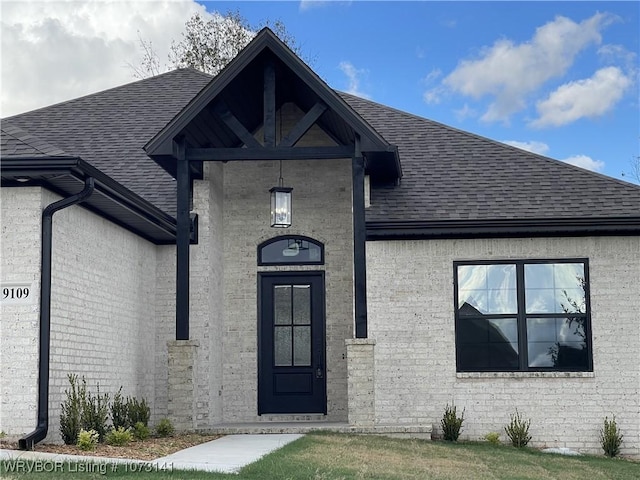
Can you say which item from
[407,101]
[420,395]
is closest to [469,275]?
[420,395]

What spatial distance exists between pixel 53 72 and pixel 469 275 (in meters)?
15.5

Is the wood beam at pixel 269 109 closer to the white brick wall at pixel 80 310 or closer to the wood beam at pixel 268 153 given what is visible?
the wood beam at pixel 268 153

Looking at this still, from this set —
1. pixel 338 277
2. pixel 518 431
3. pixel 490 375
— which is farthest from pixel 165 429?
pixel 518 431

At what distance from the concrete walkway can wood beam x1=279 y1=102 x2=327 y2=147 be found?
4.40 m

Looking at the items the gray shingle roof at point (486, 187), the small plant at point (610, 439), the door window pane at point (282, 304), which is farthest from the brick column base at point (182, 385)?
the small plant at point (610, 439)

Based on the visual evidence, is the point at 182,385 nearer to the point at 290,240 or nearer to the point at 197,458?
the point at 290,240

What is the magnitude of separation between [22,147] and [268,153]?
4113 millimetres

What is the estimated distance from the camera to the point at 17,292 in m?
10.8

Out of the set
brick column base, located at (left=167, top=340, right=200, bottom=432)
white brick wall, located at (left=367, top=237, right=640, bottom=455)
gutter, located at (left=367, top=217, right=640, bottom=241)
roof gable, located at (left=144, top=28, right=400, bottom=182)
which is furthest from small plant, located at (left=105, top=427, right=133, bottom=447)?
gutter, located at (left=367, top=217, right=640, bottom=241)

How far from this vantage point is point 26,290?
35.5 feet

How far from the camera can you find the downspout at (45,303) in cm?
1066

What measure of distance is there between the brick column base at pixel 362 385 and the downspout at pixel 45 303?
15.3ft

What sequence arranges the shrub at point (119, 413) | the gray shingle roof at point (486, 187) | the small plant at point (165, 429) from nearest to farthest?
the shrub at point (119, 413) < the small plant at point (165, 429) < the gray shingle roof at point (486, 187)

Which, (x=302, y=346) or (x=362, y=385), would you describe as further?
(x=302, y=346)
